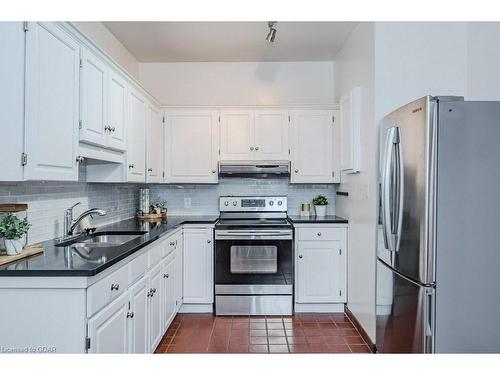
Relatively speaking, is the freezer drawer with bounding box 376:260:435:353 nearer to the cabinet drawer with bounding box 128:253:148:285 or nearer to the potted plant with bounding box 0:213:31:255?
the cabinet drawer with bounding box 128:253:148:285

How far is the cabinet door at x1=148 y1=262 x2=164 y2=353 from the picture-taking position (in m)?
2.49

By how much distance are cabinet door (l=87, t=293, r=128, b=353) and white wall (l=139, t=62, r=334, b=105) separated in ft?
9.23

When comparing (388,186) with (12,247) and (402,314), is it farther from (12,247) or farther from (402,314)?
(12,247)

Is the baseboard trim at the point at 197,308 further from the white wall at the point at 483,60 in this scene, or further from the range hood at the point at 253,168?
the white wall at the point at 483,60

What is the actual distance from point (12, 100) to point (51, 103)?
8.4 inches

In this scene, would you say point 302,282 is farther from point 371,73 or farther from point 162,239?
point 371,73

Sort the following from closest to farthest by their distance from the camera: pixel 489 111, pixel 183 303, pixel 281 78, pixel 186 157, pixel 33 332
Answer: pixel 33 332 < pixel 489 111 < pixel 183 303 < pixel 186 157 < pixel 281 78

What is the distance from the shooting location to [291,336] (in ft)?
10.1

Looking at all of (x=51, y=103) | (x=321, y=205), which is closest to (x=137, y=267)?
(x=51, y=103)

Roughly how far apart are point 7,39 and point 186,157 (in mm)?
2413

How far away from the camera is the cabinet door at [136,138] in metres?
3.00

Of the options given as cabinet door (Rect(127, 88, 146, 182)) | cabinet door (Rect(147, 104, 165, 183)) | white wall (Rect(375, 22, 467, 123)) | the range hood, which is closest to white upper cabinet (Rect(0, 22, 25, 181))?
cabinet door (Rect(127, 88, 146, 182))

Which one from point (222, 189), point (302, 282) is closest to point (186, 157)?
point (222, 189)

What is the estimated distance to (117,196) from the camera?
3.59m
